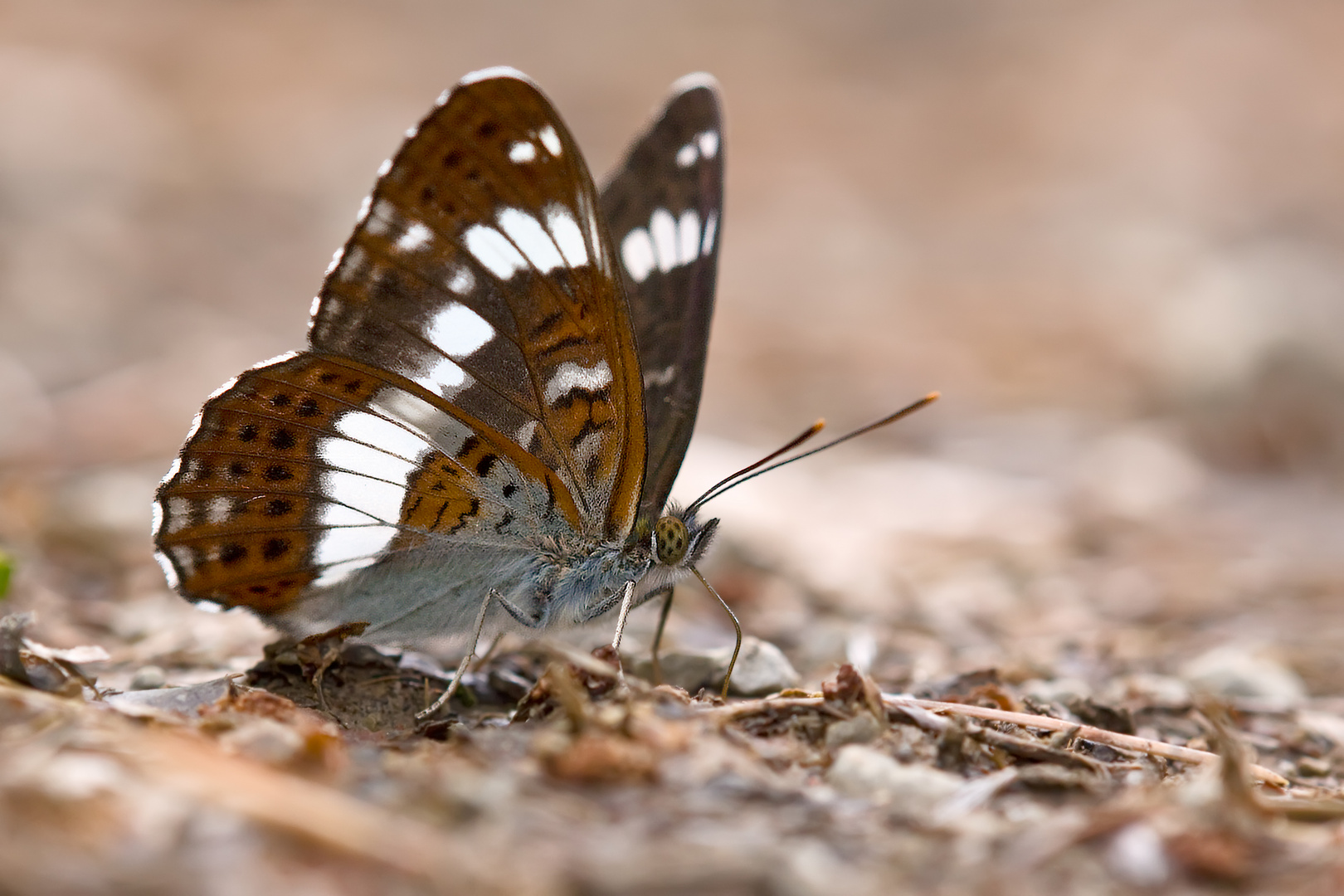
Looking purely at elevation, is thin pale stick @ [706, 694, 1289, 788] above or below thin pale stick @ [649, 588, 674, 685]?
below

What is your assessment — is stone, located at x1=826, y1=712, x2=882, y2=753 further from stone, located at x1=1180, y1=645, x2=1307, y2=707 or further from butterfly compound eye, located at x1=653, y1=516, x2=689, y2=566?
stone, located at x1=1180, y1=645, x2=1307, y2=707

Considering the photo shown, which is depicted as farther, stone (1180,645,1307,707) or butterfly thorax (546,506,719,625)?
stone (1180,645,1307,707)

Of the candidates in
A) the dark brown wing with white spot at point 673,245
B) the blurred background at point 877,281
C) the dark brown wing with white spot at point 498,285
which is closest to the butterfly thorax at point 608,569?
the dark brown wing with white spot at point 498,285

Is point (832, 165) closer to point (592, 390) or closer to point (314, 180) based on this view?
point (314, 180)

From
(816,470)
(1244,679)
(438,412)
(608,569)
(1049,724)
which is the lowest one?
(1049,724)

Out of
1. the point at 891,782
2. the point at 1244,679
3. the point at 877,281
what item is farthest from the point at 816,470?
the point at 891,782

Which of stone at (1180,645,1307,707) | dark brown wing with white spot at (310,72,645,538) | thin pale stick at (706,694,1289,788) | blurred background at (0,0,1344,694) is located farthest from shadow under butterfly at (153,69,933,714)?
stone at (1180,645,1307,707)

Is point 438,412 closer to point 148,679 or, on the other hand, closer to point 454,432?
point 454,432
